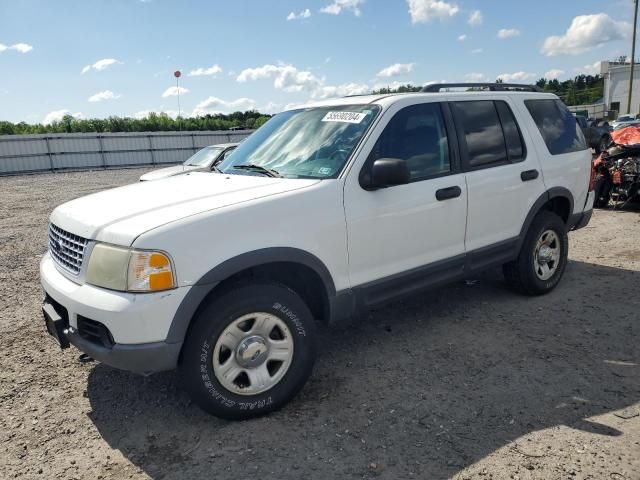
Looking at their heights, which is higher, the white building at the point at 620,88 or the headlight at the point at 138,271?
the white building at the point at 620,88

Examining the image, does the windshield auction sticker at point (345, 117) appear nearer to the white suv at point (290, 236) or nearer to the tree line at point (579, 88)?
the white suv at point (290, 236)

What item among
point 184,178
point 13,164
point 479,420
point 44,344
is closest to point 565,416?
point 479,420

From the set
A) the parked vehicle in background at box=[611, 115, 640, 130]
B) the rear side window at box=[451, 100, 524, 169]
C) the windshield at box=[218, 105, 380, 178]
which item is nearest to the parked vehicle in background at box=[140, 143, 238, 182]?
the windshield at box=[218, 105, 380, 178]

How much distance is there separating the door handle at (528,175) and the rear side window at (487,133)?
0.14 m

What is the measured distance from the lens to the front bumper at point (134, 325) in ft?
→ 8.76

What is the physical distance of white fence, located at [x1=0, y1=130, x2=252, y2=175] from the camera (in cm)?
2361

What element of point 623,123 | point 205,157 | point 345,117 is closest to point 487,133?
point 345,117

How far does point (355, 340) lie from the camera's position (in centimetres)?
429

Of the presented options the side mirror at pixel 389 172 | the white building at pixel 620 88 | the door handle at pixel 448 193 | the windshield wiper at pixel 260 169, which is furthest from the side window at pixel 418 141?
the white building at pixel 620 88

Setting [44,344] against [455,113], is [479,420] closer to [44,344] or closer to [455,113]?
[455,113]

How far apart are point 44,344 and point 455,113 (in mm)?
3930

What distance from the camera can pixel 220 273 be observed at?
2844 millimetres

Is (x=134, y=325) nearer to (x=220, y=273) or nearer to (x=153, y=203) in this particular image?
(x=220, y=273)

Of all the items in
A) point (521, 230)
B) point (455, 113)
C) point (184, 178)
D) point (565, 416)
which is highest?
point (455, 113)
